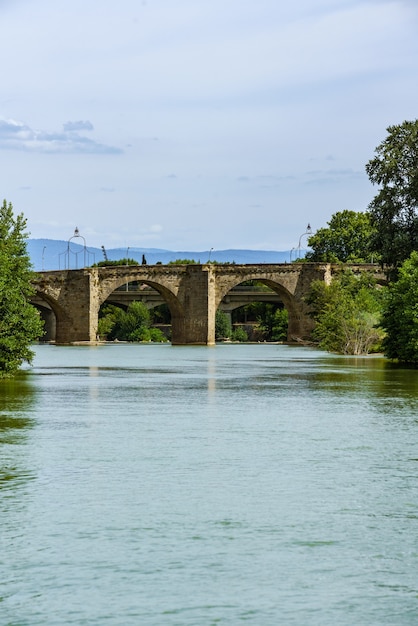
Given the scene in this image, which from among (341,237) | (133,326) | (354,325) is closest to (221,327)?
(133,326)

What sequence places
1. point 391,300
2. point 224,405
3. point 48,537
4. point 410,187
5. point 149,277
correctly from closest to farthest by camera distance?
point 48,537, point 224,405, point 391,300, point 410,187, point 149,277

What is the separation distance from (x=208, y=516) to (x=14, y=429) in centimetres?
969

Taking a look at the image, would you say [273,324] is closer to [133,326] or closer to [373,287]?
[133,326]

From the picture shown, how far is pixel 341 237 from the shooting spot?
364 feet

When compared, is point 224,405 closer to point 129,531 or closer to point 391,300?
point 129,531

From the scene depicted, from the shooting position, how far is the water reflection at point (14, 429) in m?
17.5

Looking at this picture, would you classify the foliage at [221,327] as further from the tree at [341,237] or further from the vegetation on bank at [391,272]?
the vegetation on bank at [391,272]

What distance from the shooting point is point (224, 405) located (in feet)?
98.6

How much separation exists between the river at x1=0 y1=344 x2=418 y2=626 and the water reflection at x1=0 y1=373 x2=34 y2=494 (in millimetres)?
A: 49

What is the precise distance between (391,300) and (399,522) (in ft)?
124

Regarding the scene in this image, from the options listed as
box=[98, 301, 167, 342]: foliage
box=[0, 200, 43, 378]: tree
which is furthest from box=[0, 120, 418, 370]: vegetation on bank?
box=[98, 301, 167, 342]: foliage

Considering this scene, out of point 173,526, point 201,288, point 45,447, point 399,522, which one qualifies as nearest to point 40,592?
point 173,526

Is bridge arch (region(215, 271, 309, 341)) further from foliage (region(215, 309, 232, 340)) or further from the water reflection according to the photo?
the water reflection

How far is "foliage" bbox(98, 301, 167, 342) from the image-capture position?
121 metres
